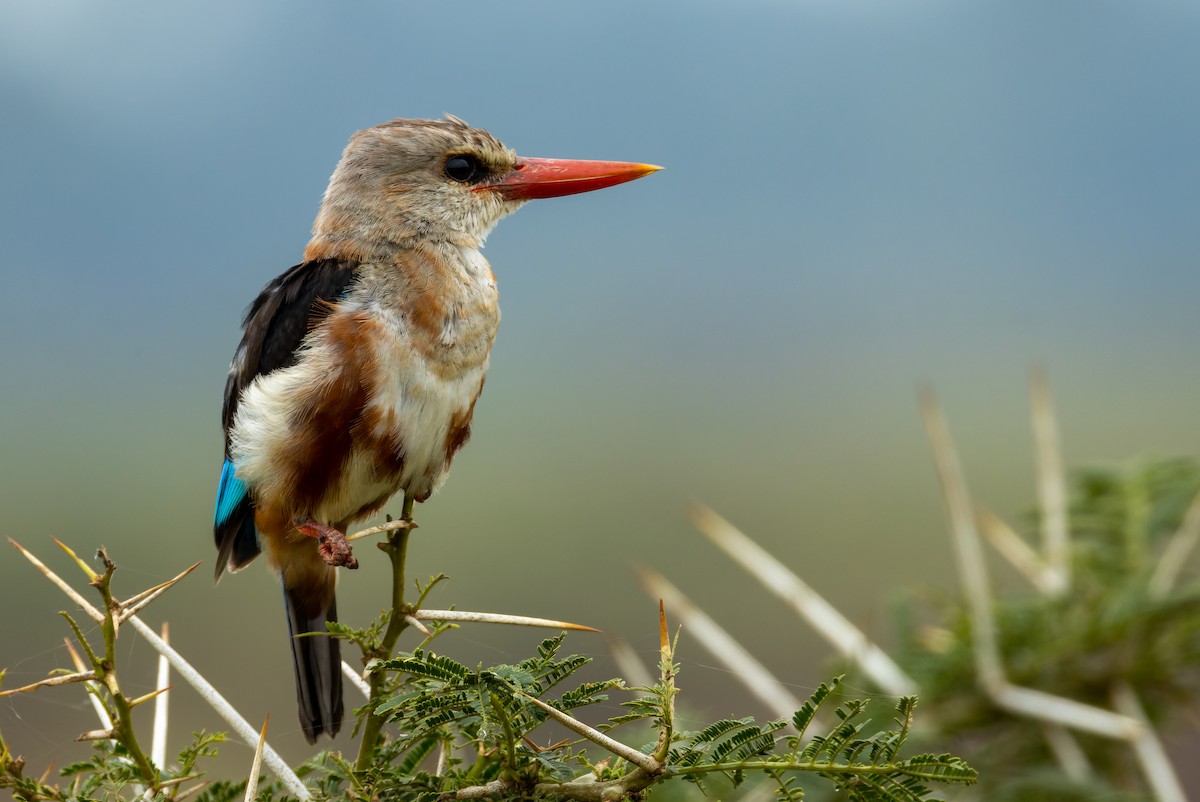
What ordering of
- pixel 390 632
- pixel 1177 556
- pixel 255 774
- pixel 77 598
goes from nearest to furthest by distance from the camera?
pixel 255 774 → pixel 77 598 → pixel 390 632 → pixel 1177 556

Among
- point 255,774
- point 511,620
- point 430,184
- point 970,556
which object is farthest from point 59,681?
point 430,184

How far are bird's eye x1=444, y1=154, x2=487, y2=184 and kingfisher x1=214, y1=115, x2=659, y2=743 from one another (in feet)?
0.63

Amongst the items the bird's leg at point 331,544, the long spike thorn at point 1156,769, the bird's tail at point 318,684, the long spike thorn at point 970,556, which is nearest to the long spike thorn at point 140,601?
the bird's leg at point 331,544

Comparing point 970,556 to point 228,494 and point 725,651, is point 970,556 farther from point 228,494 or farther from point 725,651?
point 228,494

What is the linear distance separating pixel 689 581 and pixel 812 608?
15089 mm

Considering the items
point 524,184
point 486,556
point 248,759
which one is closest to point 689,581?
point 486,556

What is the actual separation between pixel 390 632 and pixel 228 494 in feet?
5.23

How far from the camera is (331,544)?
2.89 meters

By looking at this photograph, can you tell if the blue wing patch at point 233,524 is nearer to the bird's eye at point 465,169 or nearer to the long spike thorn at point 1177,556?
the bird's eye at point 465,169

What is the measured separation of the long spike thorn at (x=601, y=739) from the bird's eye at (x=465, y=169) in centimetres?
266

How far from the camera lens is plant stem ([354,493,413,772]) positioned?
73.2 inches

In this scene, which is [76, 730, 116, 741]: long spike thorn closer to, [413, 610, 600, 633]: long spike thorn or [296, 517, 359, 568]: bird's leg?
[413, 610, 600, 633]: long spike thorn

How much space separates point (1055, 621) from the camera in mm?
3236

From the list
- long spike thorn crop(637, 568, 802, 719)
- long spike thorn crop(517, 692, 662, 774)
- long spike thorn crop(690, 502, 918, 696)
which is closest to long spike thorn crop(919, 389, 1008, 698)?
long spike thorn crop(690, 502, 918, 696)
